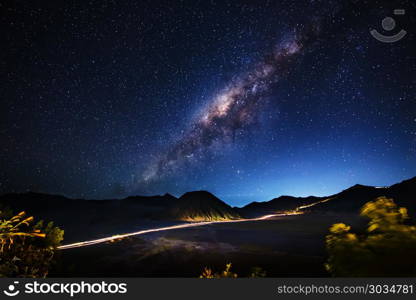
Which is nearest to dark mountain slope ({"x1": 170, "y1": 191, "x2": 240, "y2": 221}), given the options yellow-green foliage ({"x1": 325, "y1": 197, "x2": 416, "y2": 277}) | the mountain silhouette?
the mountain silhouette

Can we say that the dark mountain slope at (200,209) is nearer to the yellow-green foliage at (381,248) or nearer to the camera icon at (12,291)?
the camera icon at (12,291)

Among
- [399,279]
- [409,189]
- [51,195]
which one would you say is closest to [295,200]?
[409,189]

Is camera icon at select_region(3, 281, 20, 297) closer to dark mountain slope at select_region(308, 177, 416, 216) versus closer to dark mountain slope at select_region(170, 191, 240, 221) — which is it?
dark mountain slope at select_region(170, 191, 240, 221)

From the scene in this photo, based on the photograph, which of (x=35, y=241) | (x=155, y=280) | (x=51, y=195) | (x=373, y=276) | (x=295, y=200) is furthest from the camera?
(x=295, y=200)

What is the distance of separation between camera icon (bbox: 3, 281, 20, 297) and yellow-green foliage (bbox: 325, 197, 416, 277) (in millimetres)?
3477

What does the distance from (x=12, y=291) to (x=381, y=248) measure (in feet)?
12.8

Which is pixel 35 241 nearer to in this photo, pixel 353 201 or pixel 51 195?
pixel 51 195

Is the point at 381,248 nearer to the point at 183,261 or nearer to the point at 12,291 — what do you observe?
the point at 12,291

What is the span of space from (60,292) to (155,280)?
1.15m

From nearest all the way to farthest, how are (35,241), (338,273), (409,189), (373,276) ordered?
1. (373,276)
2. (338,273)
3. (35,241)
4. (409,189)

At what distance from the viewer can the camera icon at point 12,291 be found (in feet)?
8.13

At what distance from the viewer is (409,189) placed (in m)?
94.6

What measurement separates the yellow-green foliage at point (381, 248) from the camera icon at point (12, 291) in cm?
348

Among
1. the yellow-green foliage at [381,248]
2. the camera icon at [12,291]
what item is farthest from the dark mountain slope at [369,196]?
the camera icon at [12,291]
